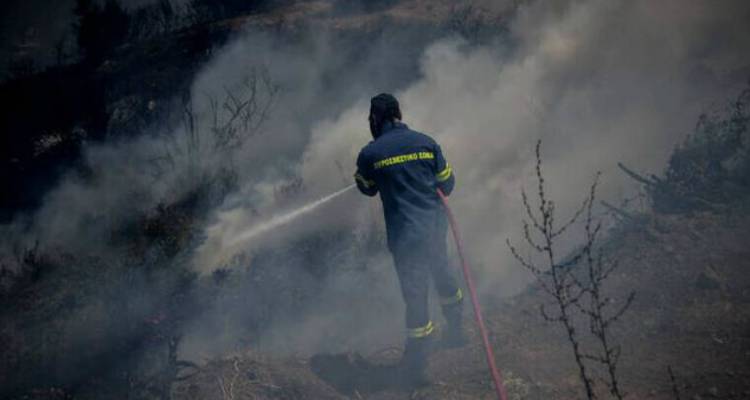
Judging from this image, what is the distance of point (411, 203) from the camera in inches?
155

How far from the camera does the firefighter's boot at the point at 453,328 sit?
14.0ft

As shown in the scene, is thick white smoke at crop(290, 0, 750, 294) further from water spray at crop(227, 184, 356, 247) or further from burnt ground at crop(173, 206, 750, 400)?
burnt ground at crop(173, 206, 750, 400)

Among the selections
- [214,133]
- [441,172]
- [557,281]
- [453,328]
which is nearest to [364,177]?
[441,172]

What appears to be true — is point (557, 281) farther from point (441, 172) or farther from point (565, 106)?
point (565, 106)

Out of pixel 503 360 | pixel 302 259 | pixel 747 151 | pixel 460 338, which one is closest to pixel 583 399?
pixel 503 360

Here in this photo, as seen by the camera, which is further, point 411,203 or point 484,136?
point 484,136

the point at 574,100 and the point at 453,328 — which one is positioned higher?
the point at 574,100

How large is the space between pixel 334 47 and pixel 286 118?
2603 millimetres

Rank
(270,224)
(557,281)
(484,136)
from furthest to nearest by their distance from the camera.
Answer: (484,136) < (270,224) < (557,281)

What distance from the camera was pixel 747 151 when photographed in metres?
5.59

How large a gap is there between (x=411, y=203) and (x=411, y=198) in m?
0.04

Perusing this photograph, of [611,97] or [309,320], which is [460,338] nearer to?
[309,320]

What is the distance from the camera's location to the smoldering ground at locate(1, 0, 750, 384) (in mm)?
6422

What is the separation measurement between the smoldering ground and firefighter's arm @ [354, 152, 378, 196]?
231cm
